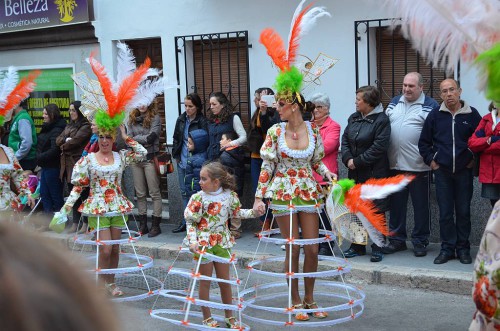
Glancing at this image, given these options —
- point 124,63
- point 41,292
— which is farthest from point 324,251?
point 41,292

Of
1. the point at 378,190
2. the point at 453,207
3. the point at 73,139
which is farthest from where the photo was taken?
the point at 73,139

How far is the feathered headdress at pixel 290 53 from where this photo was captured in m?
7.35

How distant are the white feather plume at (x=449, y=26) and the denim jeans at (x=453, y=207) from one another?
4828mm

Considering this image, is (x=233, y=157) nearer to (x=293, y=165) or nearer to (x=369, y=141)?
(x=369, y=141)

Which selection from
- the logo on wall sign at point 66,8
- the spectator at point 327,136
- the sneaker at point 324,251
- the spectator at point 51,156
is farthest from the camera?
the logo on wall sign at point 66,8

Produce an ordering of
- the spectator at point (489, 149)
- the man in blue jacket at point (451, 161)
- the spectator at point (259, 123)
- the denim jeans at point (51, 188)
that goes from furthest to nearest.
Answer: the denim jeans at point (51, 188) < the spectator at point (259, 123) < the man in blue jacket at point (451, 161) < the spectator at point (489, 149)

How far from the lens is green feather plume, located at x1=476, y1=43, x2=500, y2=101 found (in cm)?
329

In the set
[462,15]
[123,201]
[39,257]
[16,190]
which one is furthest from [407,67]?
[39,257]

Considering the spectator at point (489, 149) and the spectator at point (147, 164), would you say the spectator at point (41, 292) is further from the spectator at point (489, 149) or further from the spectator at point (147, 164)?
the spectator at point (147, 164)

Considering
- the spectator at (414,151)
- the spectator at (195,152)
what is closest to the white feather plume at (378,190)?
the spectator at (414,151)

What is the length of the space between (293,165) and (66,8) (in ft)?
25.5

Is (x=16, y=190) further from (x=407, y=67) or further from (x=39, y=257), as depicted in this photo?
(x=39, y=257)

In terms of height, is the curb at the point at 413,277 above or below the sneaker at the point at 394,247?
below

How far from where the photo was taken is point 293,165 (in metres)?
7.43
